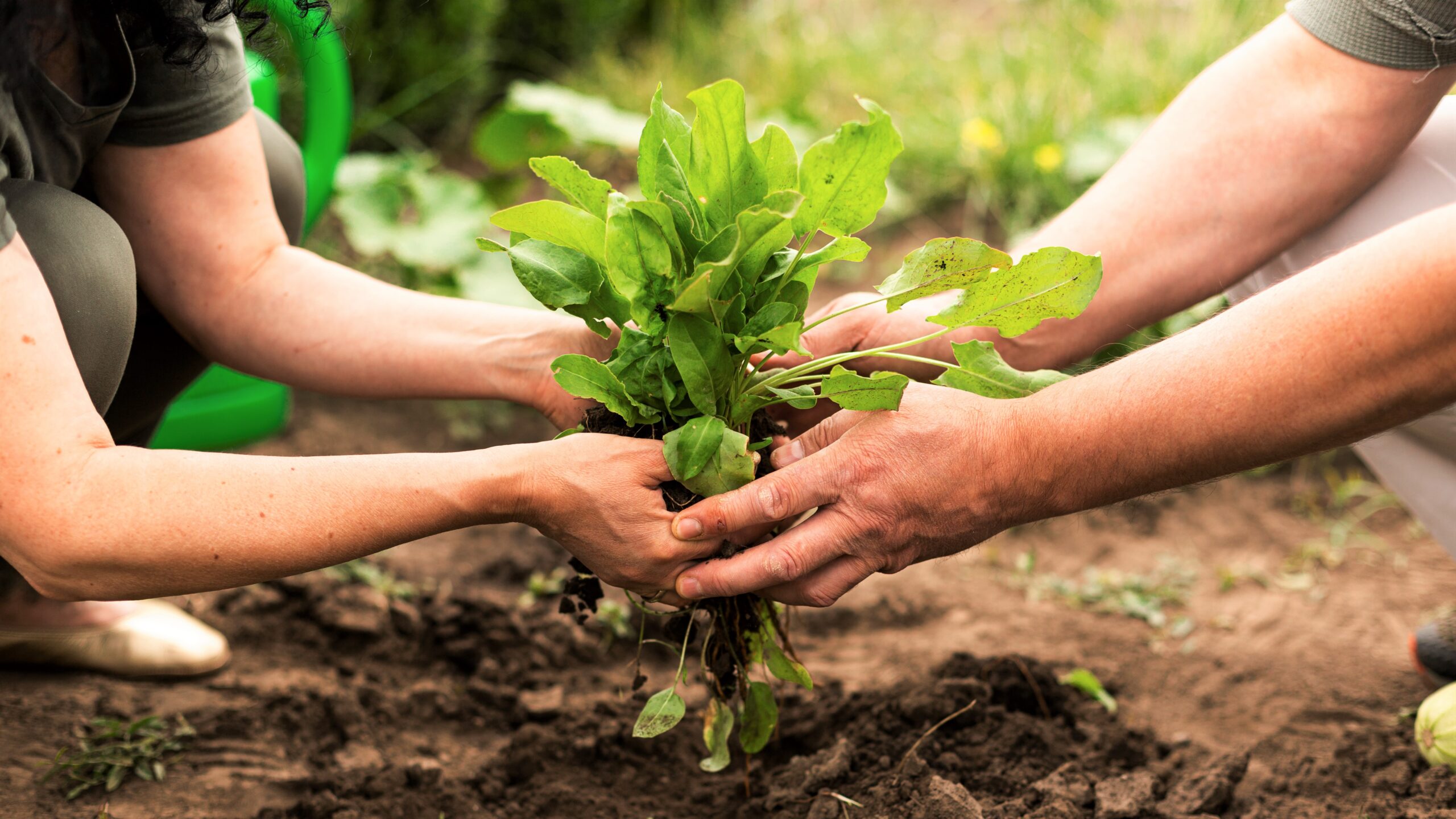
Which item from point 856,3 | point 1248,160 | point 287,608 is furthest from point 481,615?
point 856,3

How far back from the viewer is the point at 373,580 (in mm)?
2369

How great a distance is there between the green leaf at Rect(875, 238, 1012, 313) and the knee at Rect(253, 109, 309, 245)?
3.72 feet

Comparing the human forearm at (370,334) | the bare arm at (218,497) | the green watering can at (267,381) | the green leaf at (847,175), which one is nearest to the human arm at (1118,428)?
the bare arm at (218,497)

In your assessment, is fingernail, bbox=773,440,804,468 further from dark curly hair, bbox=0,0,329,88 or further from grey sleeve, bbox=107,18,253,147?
grey sleeve, bbox=107,18,253,147

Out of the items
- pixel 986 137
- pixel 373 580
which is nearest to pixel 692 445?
pixel 373 580

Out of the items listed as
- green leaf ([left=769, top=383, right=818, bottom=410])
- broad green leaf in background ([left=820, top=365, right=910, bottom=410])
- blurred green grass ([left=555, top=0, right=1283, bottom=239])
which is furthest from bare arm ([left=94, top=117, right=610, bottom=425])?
blurred green grass ([left=555, top=0, right=1283, bottom=239])

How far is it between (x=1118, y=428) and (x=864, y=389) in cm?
32

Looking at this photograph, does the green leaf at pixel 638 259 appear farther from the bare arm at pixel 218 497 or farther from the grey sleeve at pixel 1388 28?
the grey sleeve at pixel 1388 28

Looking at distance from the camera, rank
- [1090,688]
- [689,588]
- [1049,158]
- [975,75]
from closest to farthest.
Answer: [689,588] < [1090,688] < [1049,158] < [975,75]

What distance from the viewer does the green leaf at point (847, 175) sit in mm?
1432

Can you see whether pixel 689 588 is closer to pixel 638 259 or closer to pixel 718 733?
pixel 718 733

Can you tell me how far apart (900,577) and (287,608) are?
1.34 metres

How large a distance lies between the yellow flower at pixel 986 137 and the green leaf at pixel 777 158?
2.57 meters

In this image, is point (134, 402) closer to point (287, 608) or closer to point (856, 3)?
point (287, 608)
